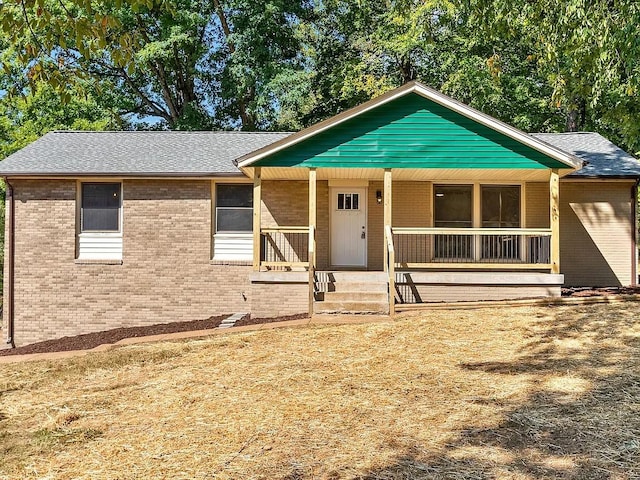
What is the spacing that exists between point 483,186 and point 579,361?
805cm

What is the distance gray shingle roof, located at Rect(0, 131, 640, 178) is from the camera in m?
13.6

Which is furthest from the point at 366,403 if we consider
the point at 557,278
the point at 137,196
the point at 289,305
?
the point at 137,196

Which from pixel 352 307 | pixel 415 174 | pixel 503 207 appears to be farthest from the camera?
pixel 503 207

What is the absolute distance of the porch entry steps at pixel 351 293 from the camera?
10969 millimetres

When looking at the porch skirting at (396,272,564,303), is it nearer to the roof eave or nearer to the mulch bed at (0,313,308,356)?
the mulch bed at (0,313,308,356)

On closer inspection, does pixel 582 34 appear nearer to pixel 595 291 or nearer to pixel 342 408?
pixel 595 291

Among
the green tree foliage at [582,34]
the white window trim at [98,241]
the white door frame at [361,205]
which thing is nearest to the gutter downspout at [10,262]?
the white window trim at [98,241]

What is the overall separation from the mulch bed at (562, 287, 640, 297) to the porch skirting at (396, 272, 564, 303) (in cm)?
83

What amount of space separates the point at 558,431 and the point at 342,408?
6.29 ft

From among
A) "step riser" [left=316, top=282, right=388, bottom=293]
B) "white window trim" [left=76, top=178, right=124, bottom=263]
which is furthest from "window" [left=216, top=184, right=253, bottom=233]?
"step riser" [left=316, top=282, right=388, bottom=293]

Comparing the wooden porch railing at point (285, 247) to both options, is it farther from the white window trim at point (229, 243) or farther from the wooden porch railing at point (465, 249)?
the wooden porch railing at point (465, 249)

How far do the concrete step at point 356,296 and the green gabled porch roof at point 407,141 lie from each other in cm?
275

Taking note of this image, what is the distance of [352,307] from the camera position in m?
11.0

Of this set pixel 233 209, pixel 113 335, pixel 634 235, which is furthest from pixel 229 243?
pixel 634 235
